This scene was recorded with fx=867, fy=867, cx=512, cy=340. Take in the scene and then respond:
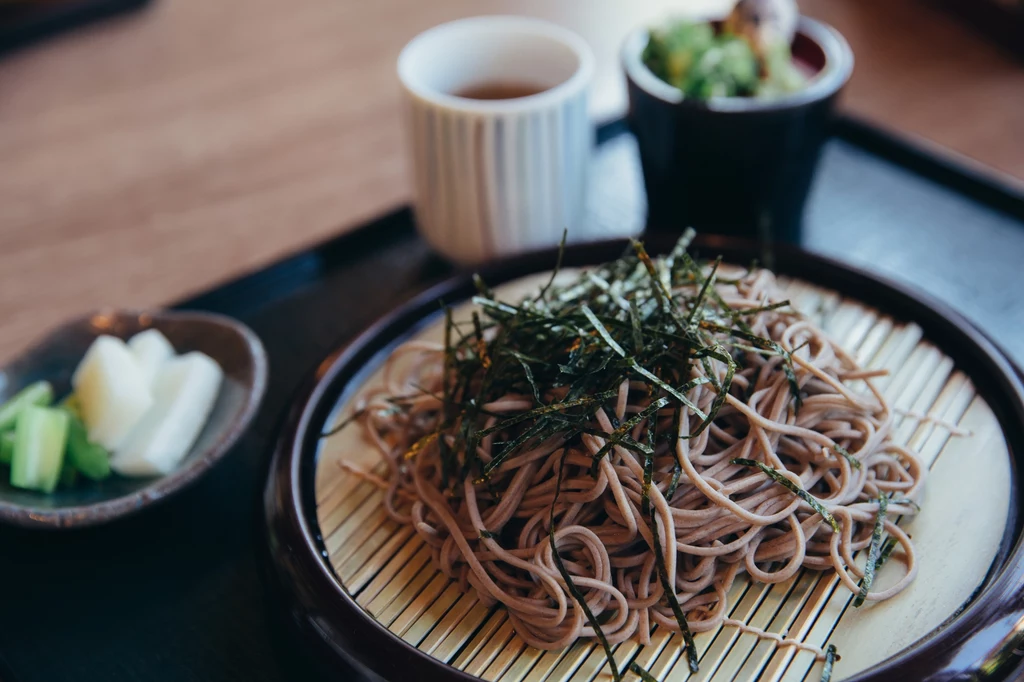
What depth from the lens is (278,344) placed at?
1.51 m

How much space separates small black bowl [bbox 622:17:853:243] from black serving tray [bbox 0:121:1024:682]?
0.15 meters

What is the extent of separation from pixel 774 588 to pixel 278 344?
91 centimetres

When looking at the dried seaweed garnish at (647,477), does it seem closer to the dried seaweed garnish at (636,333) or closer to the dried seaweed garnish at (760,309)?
the dried seaweed garnish at (636,333)

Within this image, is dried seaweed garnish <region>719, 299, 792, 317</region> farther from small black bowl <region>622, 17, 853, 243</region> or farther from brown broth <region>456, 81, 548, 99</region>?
brown broth <region>456, 81, 548, 99</region>

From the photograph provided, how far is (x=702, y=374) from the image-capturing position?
1.05m

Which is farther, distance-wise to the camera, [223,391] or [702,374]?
[223,391]

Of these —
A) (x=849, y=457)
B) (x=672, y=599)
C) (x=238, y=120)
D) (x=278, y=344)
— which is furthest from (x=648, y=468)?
(x=238, y=120)

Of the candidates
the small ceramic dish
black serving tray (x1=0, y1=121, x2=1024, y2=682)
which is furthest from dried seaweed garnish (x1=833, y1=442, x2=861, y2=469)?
the small ceramic dish

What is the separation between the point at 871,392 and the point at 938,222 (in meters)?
0.63

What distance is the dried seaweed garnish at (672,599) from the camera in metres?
0.94

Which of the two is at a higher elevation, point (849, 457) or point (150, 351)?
point (849, 457)

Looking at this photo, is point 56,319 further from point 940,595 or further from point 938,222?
point 938,222

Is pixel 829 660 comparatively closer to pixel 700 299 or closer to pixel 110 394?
pixel 700 299

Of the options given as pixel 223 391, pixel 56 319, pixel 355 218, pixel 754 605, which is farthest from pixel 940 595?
pixel 56 319
